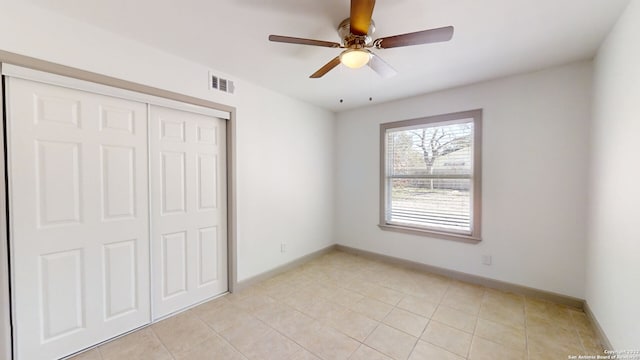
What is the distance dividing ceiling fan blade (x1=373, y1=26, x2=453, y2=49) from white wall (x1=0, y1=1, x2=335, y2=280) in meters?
1.46

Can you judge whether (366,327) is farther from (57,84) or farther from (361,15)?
(57,84)

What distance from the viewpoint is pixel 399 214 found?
3.74 meters

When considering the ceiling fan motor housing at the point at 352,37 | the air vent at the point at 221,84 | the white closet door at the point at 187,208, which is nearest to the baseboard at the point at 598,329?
the ceiling fan motor housing at the point at 352,37

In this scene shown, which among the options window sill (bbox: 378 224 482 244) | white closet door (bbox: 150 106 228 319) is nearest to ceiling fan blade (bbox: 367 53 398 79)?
white closet door (bbox: 150 106 228 319)

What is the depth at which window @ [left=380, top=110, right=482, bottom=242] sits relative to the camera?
3.07m

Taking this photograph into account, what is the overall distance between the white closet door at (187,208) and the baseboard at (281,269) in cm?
20

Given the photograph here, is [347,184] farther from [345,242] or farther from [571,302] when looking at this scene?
[571,302]

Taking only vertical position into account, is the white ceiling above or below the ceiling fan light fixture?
above

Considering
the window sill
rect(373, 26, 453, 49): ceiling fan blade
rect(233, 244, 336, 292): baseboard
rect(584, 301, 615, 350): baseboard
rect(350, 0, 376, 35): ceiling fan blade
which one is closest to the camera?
rect(350, 0, 376, 35): ceiling fan blade

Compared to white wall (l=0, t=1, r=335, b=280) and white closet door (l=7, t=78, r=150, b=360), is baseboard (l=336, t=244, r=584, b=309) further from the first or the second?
white closet door (l=7, t=78, r=150, b=360)

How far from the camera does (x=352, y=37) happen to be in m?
1.69

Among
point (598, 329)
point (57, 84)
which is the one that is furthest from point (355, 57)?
point (598, 329)

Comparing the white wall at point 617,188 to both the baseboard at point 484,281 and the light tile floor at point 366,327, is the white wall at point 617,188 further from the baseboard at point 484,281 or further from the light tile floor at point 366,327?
the light tile floor at point 366,327

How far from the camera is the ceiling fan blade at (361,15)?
1.34 meters
